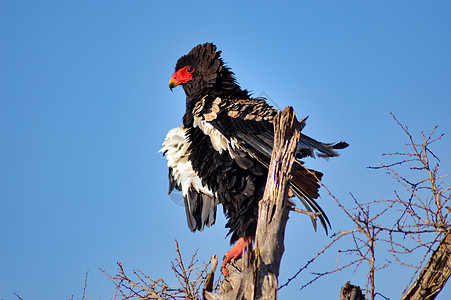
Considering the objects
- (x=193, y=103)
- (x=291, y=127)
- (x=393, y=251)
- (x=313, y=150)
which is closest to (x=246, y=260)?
(x=291, y=127)

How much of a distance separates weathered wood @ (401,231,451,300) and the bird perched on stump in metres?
1.06

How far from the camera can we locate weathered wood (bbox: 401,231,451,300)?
408 centimetres

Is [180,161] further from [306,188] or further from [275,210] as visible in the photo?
[275,210]

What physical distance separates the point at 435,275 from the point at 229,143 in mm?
2202

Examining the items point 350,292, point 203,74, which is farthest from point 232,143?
point 350,292

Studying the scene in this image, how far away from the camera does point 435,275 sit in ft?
13.4

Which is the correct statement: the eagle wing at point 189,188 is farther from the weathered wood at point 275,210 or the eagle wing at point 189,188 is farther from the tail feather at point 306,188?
the weathered wood at point 275,210

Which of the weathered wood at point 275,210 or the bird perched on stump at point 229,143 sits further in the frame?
the bird perched on stump at point 229,143

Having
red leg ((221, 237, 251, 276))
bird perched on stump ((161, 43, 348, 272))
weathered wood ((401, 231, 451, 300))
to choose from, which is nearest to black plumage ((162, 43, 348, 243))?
bird perched on stump ((161, 43, 348, 272))

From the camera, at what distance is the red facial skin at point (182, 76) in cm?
625

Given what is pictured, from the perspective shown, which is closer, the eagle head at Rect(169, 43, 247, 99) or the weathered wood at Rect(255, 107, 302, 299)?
the weathered wood at Rect(255, 107, 302, 299)

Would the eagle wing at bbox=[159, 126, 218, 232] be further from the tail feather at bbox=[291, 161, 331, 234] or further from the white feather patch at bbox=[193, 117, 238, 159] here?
the tail feather at bbox=[291, 161, 331, 234]

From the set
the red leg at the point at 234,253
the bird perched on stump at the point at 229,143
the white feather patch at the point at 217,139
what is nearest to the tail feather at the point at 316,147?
the bird perched on stump at the point at 229,143

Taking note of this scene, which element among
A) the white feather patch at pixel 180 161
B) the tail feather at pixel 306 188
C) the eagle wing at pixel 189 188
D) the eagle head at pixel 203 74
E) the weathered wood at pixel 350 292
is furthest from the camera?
the eagle wing at pixel 189 188
